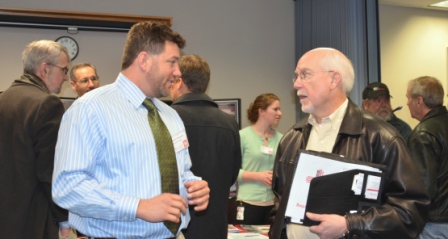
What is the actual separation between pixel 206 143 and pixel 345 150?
97cm

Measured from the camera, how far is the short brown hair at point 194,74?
2.96 m

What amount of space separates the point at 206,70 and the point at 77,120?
137 centimetres

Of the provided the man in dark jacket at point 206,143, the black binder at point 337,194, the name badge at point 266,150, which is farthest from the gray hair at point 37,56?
the name badge at point 266,150

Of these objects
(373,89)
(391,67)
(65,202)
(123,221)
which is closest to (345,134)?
(123,221)

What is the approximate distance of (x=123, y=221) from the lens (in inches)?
69.7

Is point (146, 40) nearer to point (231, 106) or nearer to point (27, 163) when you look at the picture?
point (27, 163)

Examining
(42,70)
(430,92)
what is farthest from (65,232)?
(430,92)

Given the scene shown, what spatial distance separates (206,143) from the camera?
2.87 m

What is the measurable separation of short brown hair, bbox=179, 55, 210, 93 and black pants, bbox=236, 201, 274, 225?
59.5 inches

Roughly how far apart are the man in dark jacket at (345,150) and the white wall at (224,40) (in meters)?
4.08

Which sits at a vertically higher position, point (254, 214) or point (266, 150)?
point (266, 150)

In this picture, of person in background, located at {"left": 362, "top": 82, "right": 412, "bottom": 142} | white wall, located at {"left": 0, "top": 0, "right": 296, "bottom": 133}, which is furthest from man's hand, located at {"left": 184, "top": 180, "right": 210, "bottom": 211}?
white wall, located at {"left": 0, "top": 0, "right": 296, "bottom": 133}

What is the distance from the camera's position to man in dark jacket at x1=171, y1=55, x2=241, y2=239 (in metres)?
2.84

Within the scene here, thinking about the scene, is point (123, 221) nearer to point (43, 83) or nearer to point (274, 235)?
point (274, 235)
